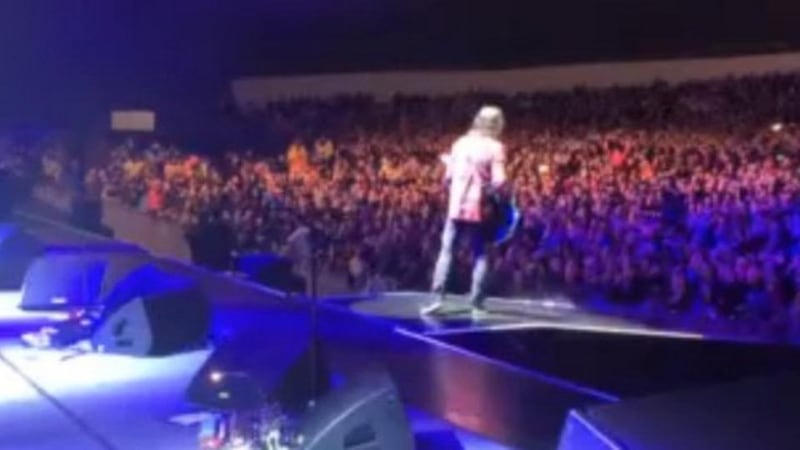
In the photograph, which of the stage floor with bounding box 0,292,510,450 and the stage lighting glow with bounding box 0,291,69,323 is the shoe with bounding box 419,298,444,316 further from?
the stage lighting glow with bounding box 0,291,69,323

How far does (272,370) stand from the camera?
330 cm

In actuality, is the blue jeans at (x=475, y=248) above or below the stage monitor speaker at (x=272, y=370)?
above

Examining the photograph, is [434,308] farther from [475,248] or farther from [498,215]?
[498,215]

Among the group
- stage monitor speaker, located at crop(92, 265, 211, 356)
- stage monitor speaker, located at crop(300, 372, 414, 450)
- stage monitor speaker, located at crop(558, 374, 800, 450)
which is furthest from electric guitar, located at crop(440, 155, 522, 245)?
stage monitor speaker, located at crop(558, 374, 800, 450)

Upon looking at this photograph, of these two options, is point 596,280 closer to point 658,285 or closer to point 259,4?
point 658,285

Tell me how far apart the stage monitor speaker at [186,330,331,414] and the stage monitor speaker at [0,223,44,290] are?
2.93m

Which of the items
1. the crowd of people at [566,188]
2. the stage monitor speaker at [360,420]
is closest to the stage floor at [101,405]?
the stage monitor speaker at [360,420]

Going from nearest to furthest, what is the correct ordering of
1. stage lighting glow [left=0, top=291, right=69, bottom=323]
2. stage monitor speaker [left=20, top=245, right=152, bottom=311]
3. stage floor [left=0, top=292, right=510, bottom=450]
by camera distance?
stage floor [left=0, top=292, right=510, bottom=450], stage lighting glow [left=0, top=291, right=69, bottom=323], stage monitor speaker [left=20, top=245, right=152, bottom=311]

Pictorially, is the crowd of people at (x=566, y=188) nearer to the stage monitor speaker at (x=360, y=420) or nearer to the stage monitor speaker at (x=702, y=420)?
the stage monitor speaker at (x=360, y=420)

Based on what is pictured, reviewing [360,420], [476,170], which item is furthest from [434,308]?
[360,420]

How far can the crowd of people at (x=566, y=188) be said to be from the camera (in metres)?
5.81

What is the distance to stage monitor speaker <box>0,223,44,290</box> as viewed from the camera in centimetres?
613

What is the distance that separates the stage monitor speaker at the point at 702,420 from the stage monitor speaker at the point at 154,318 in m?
2.33

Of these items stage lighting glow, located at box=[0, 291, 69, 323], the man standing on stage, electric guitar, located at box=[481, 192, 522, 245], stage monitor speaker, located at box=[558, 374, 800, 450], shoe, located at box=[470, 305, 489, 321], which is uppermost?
the man standing on stage
